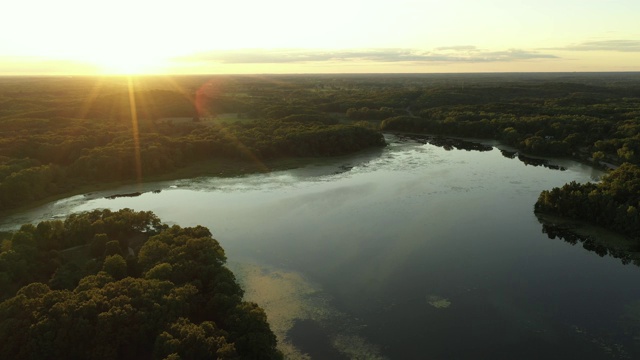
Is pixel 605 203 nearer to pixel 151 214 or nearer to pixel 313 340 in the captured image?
pixel 313 340

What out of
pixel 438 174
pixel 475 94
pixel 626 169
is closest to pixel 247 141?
pixel 438 174

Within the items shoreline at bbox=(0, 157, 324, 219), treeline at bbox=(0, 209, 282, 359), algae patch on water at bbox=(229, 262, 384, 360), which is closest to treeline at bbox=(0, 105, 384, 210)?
shoreline at bbox=(0, 157, 324, 219)

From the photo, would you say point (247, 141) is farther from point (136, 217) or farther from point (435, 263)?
point (435, 263)

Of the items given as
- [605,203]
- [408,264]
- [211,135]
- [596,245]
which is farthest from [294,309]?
[211,135]

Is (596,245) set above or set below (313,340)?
above

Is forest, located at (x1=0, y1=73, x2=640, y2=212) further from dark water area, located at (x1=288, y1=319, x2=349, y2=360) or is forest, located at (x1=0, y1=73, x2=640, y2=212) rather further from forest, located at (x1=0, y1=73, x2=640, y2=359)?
dark water area, located at (x1=288, y1=319, x2=349, y2=360)
